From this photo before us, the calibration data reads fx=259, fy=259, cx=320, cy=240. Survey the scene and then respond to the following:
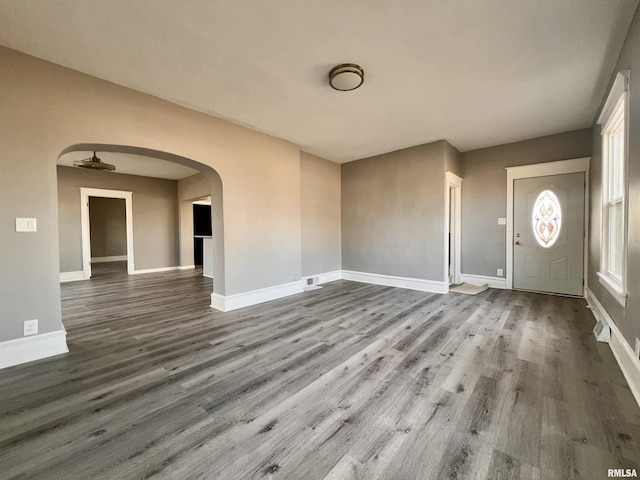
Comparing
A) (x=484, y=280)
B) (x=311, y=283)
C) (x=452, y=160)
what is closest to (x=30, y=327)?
(x=311, y=283)

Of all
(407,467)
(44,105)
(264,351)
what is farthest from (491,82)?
(44,105)

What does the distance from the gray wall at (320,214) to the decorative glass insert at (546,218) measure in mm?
3683

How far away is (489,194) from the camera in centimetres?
494

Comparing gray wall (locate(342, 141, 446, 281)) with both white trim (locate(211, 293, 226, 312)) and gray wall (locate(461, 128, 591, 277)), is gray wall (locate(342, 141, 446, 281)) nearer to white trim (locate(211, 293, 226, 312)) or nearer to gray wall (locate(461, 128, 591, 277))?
gray wall (locate(461, 128, 591, 277))

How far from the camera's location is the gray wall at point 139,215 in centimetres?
611

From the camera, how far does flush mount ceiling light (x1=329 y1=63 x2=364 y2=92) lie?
A: 7.95 ft

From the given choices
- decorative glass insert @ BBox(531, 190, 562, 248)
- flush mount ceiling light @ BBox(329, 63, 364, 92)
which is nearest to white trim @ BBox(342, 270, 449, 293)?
decorative glass insert @ BBox(531, 190, 562, 248)

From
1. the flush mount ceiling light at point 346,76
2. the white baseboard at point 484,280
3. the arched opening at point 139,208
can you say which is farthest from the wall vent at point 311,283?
the flush mount ceiling light at point 346,76

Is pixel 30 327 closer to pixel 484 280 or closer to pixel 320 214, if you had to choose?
pixel 320 214

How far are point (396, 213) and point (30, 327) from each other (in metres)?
5.16

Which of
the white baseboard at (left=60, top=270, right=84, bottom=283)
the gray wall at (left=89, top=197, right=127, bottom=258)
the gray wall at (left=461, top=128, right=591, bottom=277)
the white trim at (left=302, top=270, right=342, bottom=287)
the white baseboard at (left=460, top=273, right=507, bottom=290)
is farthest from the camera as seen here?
the gray wall at (left=89, top=197, right=127, bottom=258)

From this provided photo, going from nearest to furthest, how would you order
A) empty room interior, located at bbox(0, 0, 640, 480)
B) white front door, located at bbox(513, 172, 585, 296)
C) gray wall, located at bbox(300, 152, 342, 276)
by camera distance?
empty room interior, located at bbox(0, 0, 640, 480) < white front door, located at bbox(513, 172, 585, 296) < gray wall, located at bbox(300, 152, 342, 276)

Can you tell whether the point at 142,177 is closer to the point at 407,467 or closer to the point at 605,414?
the point at 407,467

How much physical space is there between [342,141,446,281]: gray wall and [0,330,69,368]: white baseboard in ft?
15.6
